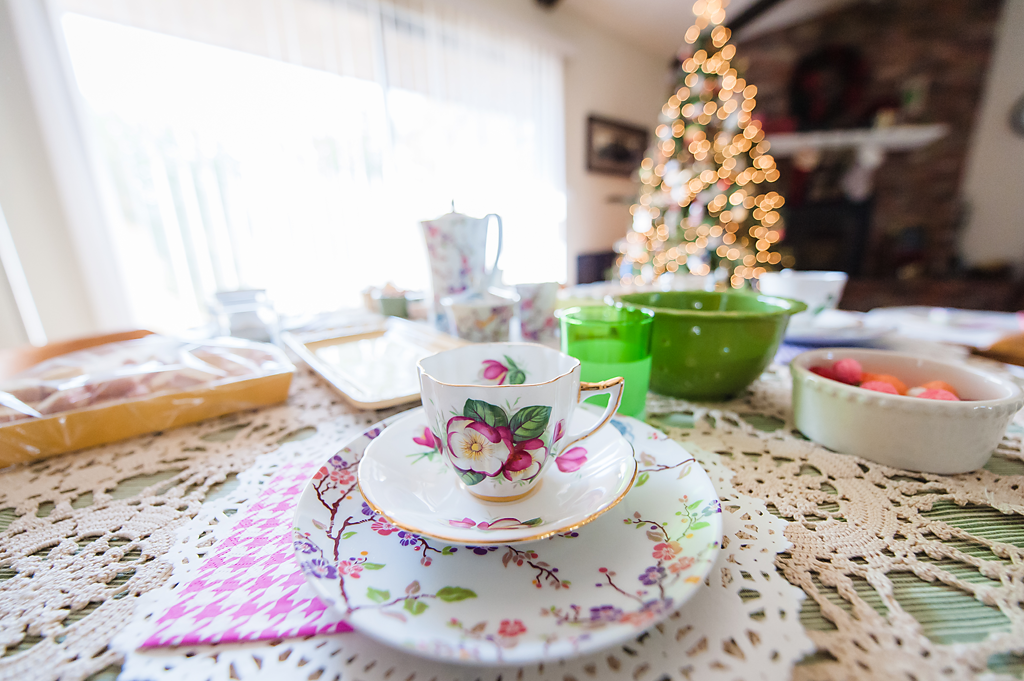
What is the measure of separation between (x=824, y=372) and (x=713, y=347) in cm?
12

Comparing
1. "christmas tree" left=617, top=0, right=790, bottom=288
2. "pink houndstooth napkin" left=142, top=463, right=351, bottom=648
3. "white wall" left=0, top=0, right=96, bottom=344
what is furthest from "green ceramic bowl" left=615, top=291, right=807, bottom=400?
"white wall" left=0, top=0, right=96, bottom=344

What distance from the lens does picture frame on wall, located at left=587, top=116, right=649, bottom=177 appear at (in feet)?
10.3

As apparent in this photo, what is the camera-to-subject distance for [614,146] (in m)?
3.32

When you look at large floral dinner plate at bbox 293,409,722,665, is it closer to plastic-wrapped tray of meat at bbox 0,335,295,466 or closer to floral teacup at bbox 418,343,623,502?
floral teacup at bbox 418,343,623,502

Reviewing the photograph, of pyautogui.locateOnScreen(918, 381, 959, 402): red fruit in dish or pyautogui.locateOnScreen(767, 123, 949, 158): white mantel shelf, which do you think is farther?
pyautogui.locateOnScreen(767, 123, 949, 158): white mantel shelf

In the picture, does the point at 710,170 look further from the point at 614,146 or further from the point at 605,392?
the point at 605,392

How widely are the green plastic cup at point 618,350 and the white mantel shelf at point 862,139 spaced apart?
12.6 ft

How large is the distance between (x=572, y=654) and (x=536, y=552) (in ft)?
0.29

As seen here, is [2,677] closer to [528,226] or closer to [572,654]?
[572,654]

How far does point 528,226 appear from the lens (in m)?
2.82

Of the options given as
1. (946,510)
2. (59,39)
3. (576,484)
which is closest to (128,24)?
(59,39)

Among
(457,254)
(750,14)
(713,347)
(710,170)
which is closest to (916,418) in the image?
(713,347)

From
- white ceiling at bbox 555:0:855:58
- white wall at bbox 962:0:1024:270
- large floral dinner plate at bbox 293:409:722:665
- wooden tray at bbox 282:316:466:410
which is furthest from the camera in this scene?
white ceiling at bbox 555:0:855:58

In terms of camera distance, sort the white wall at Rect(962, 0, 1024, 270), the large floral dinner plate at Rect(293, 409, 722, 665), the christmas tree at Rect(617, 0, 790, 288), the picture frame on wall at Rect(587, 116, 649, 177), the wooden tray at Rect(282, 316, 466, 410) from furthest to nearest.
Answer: the picture frame on wall at Rect(587, 116, 649, 177) < the white wall at Rect(962, 0, 1024, 270) < the christmas tree at Rect(617, 0, 790, 288) < the wooden tray at Rect(282, 316, 466, 410) < the large floral dinner plate at Rect(293, 409, 722, 665)
